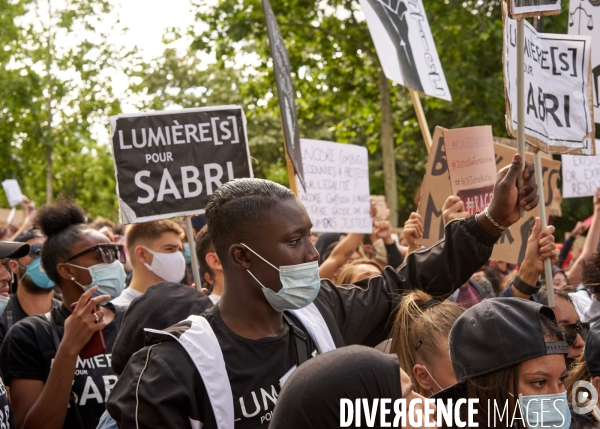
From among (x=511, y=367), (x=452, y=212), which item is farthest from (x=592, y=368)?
(x=452, y=212)

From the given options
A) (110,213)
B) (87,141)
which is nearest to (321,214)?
(87,141)

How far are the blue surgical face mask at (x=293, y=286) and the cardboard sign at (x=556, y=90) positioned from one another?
5.65 feet

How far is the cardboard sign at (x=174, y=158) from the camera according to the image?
5027mm

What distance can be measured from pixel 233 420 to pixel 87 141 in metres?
26.0

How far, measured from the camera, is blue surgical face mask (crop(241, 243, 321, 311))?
2.95 metres

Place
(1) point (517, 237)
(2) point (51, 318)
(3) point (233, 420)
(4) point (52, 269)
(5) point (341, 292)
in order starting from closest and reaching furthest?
(3) point (233, 420)
(5) point (341, 292)
(2) point (51, 318)
(4) point (52, 269)
(1) point (517, 237)

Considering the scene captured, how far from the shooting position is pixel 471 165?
527 cm

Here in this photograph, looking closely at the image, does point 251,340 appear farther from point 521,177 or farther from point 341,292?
point 521,177

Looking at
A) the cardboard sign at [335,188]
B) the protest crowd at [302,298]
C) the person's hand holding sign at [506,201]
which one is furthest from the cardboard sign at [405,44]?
the person's hand holding sign at [506,201]

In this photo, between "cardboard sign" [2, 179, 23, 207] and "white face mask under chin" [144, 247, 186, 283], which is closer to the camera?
"white face mask under chin" [144, 247, 186, 283]

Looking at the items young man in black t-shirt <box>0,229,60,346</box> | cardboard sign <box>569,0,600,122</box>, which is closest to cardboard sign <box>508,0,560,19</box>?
cardboard sign <box>569,0,600,122</box>

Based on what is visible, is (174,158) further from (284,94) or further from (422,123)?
(422,123)

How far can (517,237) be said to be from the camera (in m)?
5.75

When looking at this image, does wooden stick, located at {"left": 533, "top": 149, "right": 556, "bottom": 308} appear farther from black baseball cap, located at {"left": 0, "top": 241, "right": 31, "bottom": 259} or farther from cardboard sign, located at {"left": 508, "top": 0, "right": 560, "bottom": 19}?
black baseball cap, located at {"left": 0, "top": 241, "right": 31, "bottom": 259}
